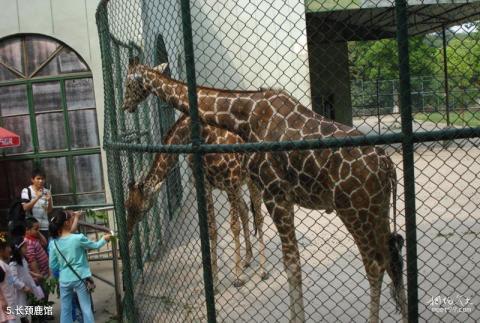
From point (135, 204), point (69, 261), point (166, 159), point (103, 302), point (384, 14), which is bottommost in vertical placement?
point (103, 302)

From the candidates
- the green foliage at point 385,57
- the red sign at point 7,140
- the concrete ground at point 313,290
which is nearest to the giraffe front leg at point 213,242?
the concrete ground at point 313,290

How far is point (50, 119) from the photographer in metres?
7.81

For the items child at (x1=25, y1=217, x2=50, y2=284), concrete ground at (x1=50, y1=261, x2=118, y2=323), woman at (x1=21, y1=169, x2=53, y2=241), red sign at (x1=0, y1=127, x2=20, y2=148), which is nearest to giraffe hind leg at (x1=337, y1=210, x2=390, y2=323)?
concrete ground at (x1=50, y1=261, x2=118, y2=323)

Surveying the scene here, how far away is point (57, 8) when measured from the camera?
752 cm

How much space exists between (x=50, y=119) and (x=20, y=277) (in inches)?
145

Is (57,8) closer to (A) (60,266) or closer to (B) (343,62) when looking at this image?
(A) (60,266)

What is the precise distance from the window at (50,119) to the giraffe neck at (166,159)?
79.4 inches

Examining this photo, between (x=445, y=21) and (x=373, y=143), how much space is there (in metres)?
13.8

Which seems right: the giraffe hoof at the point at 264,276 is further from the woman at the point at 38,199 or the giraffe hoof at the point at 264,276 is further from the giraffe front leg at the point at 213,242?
the woman at the point at 38,199

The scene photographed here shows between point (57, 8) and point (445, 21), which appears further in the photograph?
point (445, 21)

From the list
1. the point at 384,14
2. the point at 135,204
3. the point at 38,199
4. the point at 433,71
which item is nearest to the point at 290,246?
the point at 135,204

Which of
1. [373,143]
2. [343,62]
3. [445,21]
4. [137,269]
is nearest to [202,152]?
[373,143]

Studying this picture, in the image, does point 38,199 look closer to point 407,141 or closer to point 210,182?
point 210,182

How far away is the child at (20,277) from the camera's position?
14.9 ft
